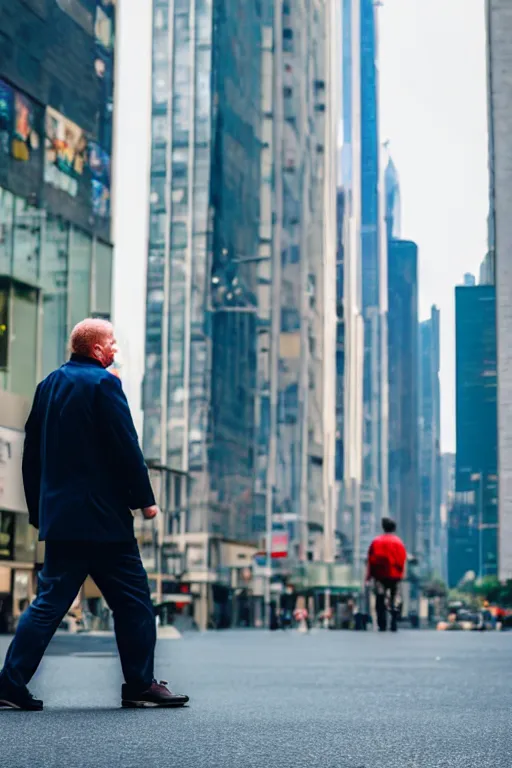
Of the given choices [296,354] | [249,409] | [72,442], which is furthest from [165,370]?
[72,442]

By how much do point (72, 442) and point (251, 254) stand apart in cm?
9617

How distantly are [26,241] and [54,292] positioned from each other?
6.70 ft

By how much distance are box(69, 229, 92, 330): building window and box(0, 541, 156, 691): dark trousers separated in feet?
110

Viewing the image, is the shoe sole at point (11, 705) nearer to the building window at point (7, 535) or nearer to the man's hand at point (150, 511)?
the man's hand at point (150, 511)

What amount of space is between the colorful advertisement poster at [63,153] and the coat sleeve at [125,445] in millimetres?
33242

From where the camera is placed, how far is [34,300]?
3747 cm

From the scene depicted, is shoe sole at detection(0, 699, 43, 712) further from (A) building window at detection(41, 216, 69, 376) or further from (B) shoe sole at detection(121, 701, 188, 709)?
(A) building window at detection(41, 216, 69, 376)

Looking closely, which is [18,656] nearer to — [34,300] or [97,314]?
[34,300]

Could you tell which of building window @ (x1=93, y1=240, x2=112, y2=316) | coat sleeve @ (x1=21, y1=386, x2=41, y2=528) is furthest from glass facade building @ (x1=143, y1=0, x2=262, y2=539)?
coat sleeve @ (x1=21, y1=386, x2=41, y2=528)

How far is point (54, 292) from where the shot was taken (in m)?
38.8

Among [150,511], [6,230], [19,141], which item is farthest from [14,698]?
[19,141]

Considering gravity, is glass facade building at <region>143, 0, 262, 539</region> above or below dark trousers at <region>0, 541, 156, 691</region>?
above

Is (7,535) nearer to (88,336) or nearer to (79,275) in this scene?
(79,275)

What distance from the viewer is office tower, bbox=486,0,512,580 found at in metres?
107
